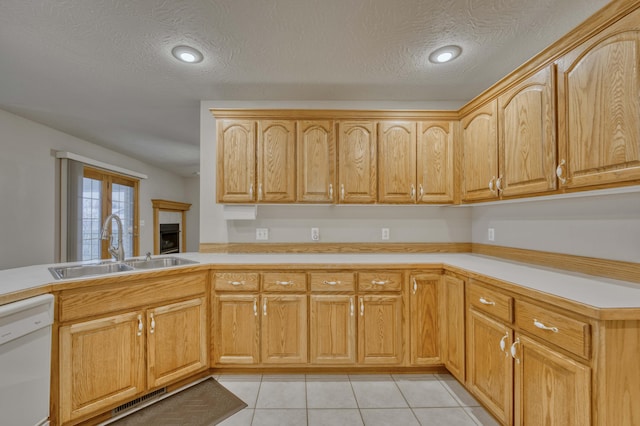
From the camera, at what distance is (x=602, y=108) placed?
49.9 inches


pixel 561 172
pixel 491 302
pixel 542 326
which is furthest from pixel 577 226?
pixel 542 326

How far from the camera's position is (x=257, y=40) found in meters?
1.80

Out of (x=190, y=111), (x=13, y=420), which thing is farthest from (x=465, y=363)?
(x=190, y=111)

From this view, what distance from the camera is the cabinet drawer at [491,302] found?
1.43 m

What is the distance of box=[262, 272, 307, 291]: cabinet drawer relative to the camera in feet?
6.84

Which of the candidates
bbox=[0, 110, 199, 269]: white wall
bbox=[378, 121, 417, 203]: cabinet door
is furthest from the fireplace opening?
bbox=[378, 121, 417, 203]: cabinet door

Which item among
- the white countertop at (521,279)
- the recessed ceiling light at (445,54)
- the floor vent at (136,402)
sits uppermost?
the recessed ceiling light at (445,54)

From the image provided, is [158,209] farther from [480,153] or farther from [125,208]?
[480,153]

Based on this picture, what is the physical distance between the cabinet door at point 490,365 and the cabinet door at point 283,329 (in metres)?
1.16

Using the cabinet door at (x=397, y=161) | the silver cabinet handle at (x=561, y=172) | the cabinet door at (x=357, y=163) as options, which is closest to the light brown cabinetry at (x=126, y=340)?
the cabinet door at (x=357, y=163)

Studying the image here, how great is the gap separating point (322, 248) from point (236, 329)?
1.05 meters

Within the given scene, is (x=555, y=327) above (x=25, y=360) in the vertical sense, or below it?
above

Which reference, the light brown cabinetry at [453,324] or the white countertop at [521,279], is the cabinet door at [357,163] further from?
the light brown cabinetry at [453,324]

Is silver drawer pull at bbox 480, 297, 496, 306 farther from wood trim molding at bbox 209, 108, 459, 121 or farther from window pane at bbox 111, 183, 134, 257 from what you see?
window pane at bbox 111, 183, 134, 257
